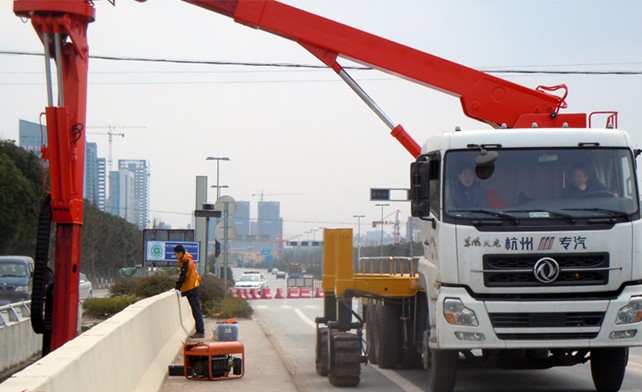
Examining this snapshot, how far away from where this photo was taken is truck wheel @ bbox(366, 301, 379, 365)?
1675cm

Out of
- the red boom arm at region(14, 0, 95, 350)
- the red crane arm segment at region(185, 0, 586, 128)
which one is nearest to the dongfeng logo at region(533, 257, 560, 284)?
the red crane arm segment at region(185, 0, 586, 128)

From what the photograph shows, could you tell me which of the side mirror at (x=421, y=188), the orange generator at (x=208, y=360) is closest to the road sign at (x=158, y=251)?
the orange generator at (x=208, y=360)

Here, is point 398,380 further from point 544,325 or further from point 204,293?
point 204,293

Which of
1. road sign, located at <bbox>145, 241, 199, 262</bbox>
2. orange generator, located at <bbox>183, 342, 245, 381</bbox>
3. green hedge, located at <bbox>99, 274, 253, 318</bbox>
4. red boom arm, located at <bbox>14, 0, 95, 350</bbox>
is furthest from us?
road sign, located at <bbox>145, 241, 199, 262</bbox>

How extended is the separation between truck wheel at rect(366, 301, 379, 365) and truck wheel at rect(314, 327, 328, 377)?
1201 millimetres

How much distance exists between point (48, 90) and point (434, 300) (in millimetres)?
5274

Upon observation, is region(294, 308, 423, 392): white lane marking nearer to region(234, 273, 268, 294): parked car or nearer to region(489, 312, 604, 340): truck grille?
region(489, 312, 604, 340): truck grille

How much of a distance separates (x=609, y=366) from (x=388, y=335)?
423 centimetres

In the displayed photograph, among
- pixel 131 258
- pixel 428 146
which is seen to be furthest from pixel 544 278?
pixel 131 258

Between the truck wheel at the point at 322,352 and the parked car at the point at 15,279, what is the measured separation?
19299mm

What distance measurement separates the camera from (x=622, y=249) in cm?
1146

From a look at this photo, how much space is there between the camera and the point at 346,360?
14.0 metres

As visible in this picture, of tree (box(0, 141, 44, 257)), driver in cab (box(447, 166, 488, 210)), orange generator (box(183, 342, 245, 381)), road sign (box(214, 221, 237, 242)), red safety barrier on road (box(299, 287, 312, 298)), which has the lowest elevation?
orange generator (box(183, 342, 245, 381))

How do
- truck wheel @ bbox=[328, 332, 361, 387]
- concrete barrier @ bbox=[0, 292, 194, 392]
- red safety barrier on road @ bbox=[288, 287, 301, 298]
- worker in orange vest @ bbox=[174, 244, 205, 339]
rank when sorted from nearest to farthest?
concrete barrier @ bbox=[0, 292, 194, 392] < truck wheel @ bbox=[328, 332, 361, 387] < worker in orange vest @ bbox=[174, 244, 205, 339] < red safety barrier on road @ bbox=[288, 287, 301, 298]
